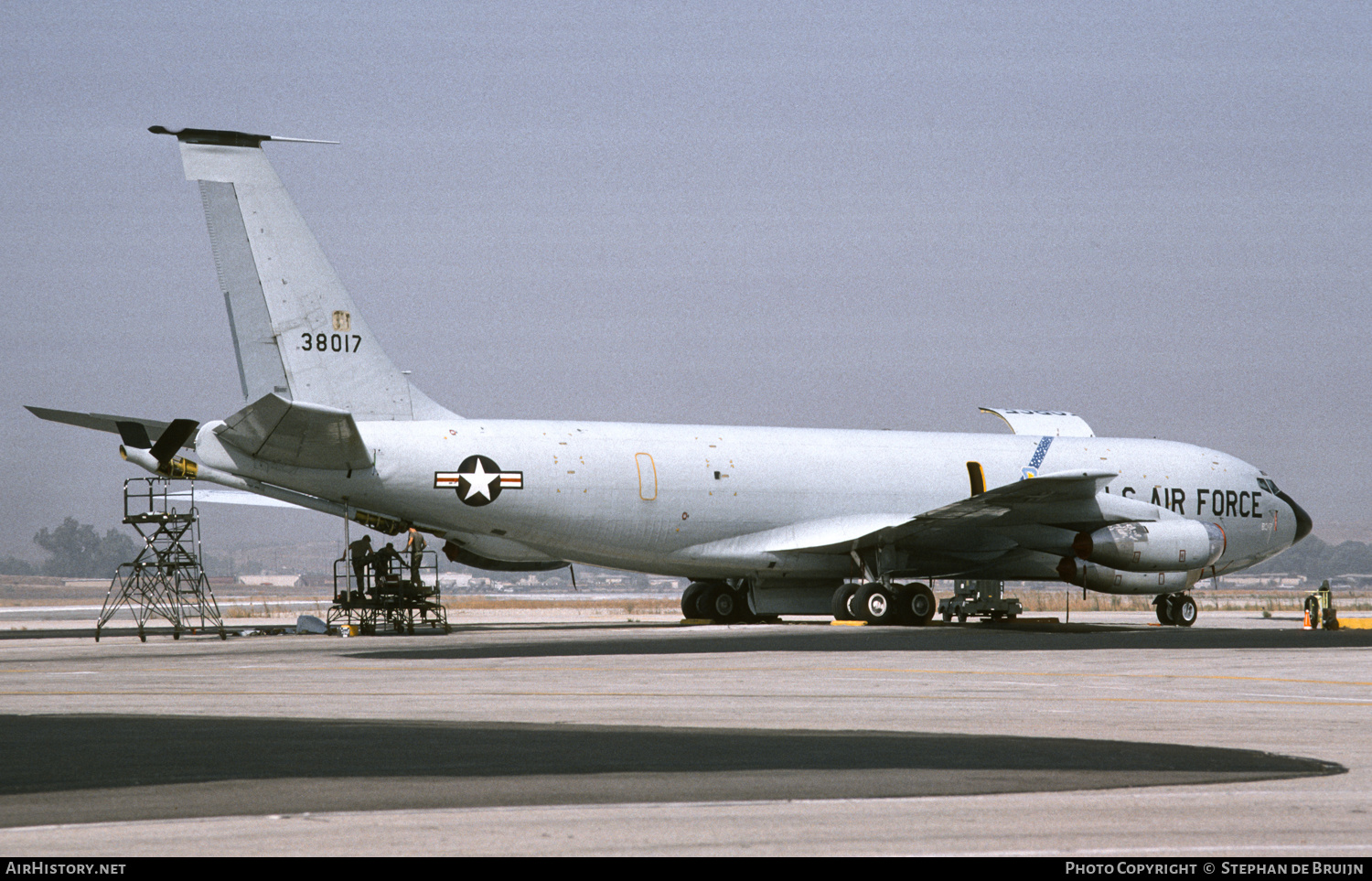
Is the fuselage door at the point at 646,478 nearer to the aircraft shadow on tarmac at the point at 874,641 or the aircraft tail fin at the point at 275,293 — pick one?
the aircraft shadow on tarmac at the point at 874,641

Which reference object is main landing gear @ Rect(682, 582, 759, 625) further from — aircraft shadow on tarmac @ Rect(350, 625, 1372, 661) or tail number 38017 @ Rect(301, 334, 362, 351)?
tail number 38017 @ Rect(301, 334, 362, 351)

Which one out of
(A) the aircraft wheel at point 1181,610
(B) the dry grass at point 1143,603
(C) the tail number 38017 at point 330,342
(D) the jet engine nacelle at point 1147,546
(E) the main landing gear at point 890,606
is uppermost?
(C) the tail number 38017 at point 330,342

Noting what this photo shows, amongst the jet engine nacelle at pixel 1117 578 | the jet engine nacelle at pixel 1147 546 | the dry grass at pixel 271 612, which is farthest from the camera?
the dry grass at pixel 271 612

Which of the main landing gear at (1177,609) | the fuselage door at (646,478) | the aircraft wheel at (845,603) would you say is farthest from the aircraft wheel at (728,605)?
the main landing gear at (1177,609)

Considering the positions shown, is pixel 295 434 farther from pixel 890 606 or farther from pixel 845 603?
pixel 890 606

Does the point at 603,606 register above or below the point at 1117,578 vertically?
below

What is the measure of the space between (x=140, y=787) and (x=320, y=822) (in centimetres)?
191

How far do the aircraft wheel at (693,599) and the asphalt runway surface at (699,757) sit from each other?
1444 cm

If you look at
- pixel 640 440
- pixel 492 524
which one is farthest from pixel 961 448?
pixel 492 524

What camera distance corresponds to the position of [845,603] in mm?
30703

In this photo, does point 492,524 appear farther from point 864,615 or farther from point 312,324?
point 864,615

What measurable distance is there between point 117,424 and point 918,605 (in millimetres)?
16236

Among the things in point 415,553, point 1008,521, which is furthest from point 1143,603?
point 415,553

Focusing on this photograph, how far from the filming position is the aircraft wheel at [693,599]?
116ft
